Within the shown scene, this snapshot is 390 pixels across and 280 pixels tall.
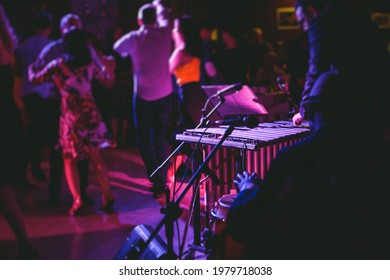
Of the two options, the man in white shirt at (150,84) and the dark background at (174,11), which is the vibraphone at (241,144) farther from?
the dark background at (174,11)

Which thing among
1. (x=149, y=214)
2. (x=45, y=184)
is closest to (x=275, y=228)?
(x=149, y=214)

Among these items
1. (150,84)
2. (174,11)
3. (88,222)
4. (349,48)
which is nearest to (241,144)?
(349,48)

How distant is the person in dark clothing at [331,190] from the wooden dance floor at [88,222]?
202cm

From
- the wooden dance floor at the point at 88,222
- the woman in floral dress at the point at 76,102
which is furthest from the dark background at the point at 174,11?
the woman in floral dress at the point at 76,102

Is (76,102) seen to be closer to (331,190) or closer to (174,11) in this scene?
(331,190)

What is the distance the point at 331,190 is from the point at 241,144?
1.25m

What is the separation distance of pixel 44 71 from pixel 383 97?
282 cm

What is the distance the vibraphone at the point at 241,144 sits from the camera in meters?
3.20

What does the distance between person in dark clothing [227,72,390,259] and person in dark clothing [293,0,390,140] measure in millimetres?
1134

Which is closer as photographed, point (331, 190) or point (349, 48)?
point (331, 190)

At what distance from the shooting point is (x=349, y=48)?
3119 mm

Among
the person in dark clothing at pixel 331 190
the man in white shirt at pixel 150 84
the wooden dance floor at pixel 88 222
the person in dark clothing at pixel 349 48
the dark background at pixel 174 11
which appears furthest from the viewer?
the dark background at pixel 174 11

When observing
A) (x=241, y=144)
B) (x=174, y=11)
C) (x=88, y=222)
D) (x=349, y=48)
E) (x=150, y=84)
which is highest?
(x=174, y=11)

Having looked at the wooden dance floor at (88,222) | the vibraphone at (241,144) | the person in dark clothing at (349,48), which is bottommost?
the wooden dance floor at (88,222)
